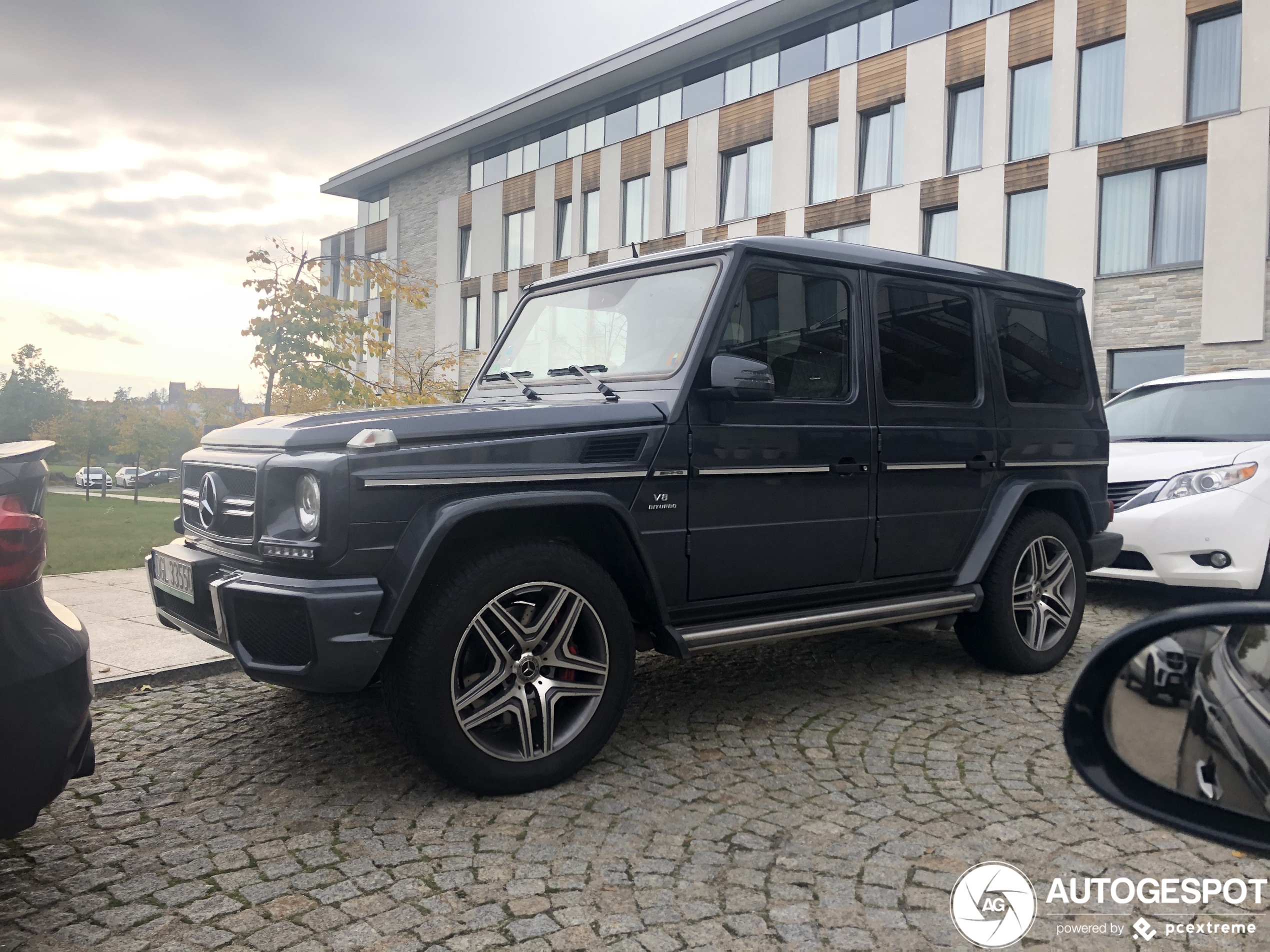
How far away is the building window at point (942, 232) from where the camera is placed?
23281 millimetres

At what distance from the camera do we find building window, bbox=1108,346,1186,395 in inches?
783

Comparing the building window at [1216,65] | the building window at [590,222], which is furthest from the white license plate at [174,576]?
the building window at [590,222]

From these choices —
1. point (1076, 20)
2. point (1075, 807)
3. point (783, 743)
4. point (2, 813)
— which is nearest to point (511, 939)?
point (2, 813)

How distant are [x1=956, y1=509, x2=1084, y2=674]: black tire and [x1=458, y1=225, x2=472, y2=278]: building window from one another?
34886 millimetres

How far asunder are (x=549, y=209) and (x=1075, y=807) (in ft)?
107

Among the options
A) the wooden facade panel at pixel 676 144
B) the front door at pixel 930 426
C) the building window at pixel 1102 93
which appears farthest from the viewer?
the wooden facade panel at pixel 676 144

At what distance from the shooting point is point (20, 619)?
8.36ft

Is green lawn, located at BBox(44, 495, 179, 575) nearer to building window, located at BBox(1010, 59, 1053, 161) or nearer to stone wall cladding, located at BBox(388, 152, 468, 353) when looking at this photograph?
stone wall cladding, located at BBox(388, 152, 468, 353)

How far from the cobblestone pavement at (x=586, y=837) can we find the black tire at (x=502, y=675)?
0.15 m

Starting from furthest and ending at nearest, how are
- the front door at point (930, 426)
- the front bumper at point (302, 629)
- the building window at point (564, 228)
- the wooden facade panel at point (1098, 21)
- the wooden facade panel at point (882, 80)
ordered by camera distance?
1. the building window at point (564, 228)
2. the wooden facade panel at point (882, 80)
3. the wooden facade panel at point (1098, 21)
4. the front door at point (930, 426)
5. the front bumper at point (302, 629)

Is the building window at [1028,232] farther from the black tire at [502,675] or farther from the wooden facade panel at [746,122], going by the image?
the black tire at [502,675]

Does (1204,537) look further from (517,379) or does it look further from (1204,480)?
(517,379)

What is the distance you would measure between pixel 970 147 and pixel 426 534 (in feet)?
74.3

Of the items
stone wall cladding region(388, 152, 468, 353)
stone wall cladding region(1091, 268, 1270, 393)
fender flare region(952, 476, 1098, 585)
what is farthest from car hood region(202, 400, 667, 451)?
stone wall cladding region(388, 152, 468, 353)
